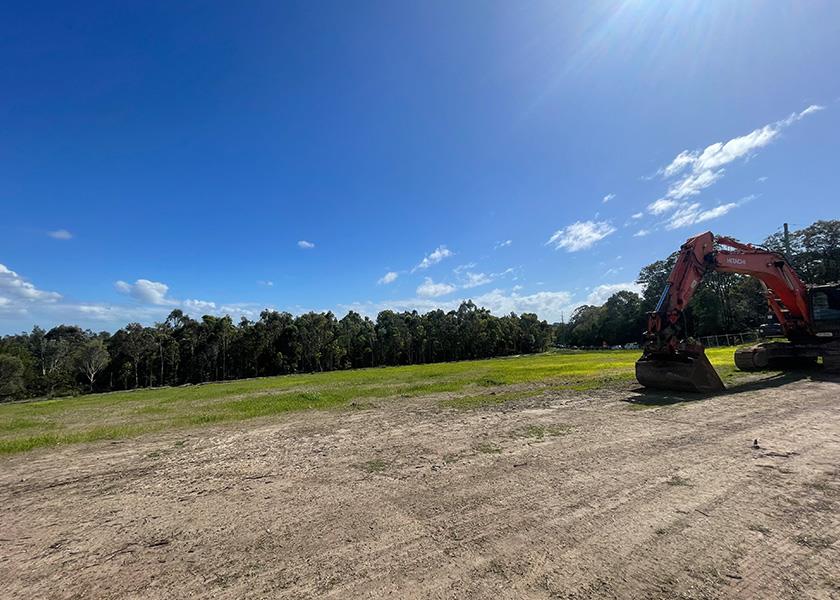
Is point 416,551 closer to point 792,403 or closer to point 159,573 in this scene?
point 159,573

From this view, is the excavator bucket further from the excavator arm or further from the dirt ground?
the dirt ground

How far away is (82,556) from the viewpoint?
402cm

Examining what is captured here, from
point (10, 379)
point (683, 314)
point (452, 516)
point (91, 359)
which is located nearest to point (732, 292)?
point (683, 314)

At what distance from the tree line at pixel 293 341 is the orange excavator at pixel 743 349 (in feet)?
161

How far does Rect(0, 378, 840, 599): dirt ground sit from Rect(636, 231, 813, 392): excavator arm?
3.81m

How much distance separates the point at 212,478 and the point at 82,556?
2523 mm

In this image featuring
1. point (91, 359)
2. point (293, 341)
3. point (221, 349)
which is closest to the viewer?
point (91, 359)

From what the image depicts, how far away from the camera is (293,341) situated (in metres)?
77.0

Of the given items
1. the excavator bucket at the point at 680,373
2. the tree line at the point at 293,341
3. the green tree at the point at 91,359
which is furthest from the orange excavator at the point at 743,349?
the green tree at the point at 91,359

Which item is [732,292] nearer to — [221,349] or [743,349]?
[743,349]

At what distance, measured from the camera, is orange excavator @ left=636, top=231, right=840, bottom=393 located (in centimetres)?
1294

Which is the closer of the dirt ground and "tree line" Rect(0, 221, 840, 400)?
the dirt ground

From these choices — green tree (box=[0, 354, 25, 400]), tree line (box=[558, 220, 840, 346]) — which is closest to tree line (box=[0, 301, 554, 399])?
green tree (box=[0, 354, 25, 400])

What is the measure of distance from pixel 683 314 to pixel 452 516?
12.7m
